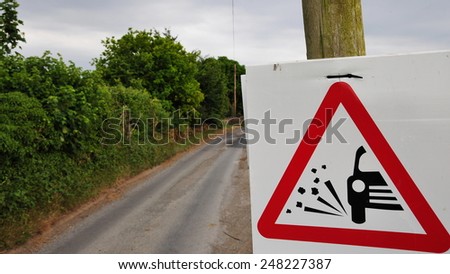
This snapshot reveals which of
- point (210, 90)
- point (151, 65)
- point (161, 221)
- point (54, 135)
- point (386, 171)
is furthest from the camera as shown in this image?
point (210, 90)

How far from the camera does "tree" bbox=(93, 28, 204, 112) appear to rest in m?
19.0

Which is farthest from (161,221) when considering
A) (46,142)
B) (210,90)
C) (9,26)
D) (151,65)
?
(210,90)

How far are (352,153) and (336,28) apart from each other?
0.56 metres

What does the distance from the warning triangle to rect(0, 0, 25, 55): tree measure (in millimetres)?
9838

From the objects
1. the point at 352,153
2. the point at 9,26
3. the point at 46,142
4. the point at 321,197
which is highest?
the point at 9,26

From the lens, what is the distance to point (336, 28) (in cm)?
139

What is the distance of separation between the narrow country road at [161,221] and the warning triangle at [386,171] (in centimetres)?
503

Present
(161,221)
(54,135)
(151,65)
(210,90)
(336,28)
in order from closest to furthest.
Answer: (336,28), (161,221), (54,135), (151,65), (210,90)

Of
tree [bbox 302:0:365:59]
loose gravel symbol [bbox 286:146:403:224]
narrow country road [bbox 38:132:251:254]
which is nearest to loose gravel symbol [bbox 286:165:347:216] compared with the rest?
loose gravel symbol [bbox 286:146:403:224]

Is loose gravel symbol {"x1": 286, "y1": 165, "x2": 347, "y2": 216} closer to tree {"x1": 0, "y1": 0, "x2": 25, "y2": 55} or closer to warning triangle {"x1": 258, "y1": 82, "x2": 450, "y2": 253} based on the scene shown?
warning triangle {"x1": 258, "y1": 82, "x2": 450, "y2": 253}

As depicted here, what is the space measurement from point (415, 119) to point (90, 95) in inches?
378

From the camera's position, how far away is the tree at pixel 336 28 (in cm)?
139

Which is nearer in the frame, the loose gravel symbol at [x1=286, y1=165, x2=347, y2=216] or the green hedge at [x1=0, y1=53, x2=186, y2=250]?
the loose gravel symbol at [x1=286, y1=165, x2=347, y2=216]

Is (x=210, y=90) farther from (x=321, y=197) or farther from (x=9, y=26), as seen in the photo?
(x=321, y=197)
